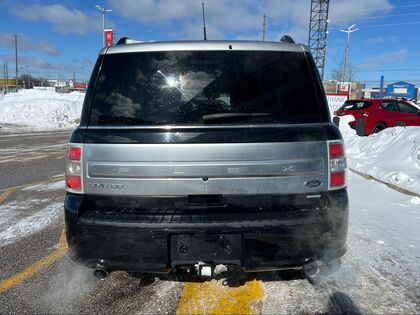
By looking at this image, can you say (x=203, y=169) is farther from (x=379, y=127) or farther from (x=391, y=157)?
(x=379, y=127)

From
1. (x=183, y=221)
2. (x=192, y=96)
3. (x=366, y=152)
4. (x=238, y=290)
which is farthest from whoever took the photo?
(x=366, y=152)

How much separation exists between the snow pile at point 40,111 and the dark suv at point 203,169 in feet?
84.1

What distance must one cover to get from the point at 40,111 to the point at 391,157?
27.8 m

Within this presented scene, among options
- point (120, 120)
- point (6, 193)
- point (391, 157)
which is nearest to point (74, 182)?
point (120, 120)

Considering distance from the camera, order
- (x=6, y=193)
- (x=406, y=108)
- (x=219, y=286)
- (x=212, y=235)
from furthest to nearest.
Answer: (x=406, y=108)
(x=6, y=193)
(x=219, y=286)
(x=212, y=235)

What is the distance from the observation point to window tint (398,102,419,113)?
15148 millimetres

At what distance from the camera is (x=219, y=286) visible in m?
3.23

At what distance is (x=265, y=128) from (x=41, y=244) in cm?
309

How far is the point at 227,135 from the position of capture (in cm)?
266

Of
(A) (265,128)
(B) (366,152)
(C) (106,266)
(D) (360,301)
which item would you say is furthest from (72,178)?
(B) (366,152)

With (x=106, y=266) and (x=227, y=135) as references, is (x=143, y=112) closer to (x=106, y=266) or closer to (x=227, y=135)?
(x=227, y=135)

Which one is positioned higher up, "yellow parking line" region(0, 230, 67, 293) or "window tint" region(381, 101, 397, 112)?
"window tint" region(381, 101, 397, 112)

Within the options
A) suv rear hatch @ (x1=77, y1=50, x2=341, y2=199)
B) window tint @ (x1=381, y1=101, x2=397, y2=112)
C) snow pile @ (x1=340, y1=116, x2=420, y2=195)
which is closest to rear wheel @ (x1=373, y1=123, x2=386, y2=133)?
window tint @ (x1=381, y1=101, x2=397, y2=112)

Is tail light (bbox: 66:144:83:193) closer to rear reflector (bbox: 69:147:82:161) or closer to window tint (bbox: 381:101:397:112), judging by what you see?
rear reflector (bbox: 69:147:82:161)
